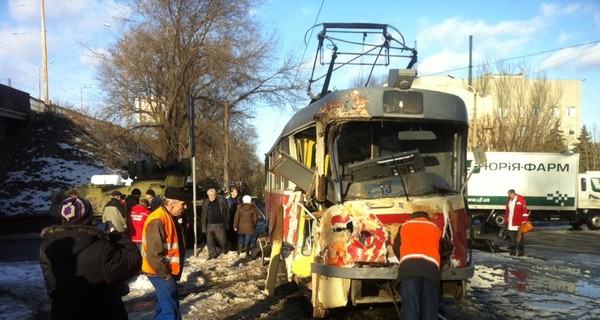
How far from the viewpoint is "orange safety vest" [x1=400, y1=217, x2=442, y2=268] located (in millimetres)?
5156

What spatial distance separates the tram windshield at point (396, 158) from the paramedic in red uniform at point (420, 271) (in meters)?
1.08

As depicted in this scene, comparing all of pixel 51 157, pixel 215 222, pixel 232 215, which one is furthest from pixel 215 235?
pixel 51 157

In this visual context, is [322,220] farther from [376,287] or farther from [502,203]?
[502,203]

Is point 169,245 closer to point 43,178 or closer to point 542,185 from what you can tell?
point 542,185

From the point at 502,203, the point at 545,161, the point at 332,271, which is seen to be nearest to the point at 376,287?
the point at 332,271

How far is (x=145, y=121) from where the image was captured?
94.8 ft

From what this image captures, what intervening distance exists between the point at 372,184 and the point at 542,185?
793 inches

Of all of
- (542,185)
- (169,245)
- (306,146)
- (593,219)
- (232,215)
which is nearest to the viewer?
(169,245)

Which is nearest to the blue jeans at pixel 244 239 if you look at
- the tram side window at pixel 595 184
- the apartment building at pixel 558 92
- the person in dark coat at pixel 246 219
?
the person in dark coat at pixel 246 219

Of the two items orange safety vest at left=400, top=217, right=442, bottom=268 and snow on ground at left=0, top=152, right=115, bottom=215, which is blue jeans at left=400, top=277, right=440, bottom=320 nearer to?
orange safety vest at left=400, top=217, right=442, bottom=268

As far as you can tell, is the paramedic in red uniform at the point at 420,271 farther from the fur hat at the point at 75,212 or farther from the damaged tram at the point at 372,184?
the fur hat at the point at 75,212

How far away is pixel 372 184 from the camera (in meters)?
6.35

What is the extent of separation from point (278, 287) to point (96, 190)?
910cm

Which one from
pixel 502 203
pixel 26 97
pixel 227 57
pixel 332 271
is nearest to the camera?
pixel 332 271
